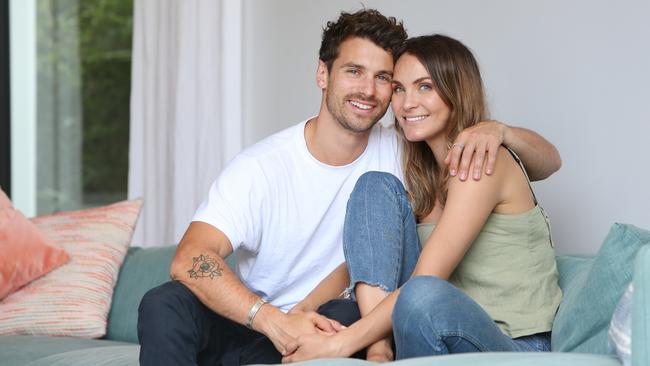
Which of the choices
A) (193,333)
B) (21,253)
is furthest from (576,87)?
(21,253)

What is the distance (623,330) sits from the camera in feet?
4.90

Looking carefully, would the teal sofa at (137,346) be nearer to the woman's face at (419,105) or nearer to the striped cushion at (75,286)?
the striped cushion at (75,286)

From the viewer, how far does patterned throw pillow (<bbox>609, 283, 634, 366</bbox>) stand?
1.46 metres

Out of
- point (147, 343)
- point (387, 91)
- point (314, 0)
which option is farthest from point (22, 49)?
point (147, 343)

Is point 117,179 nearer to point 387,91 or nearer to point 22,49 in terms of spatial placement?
point 22,49

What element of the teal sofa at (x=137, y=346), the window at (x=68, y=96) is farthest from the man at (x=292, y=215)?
the window at (x=68, y=96)

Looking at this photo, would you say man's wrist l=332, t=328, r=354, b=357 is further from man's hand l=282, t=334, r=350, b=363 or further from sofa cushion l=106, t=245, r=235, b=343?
sofa cushion l=106, t=245, r=235, b=343

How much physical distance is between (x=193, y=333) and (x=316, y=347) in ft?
0.99

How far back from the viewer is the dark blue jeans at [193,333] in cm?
209

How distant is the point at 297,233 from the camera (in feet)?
8.30

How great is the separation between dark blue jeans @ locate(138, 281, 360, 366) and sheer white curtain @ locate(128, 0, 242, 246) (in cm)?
199

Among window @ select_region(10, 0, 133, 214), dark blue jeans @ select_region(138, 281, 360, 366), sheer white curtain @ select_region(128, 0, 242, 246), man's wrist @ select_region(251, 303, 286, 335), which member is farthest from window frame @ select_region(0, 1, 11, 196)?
man's wrist @ select_region(251, 303, 286, 335)

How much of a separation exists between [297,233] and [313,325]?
41cm

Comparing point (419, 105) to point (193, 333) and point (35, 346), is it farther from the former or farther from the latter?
point (35, 346)
